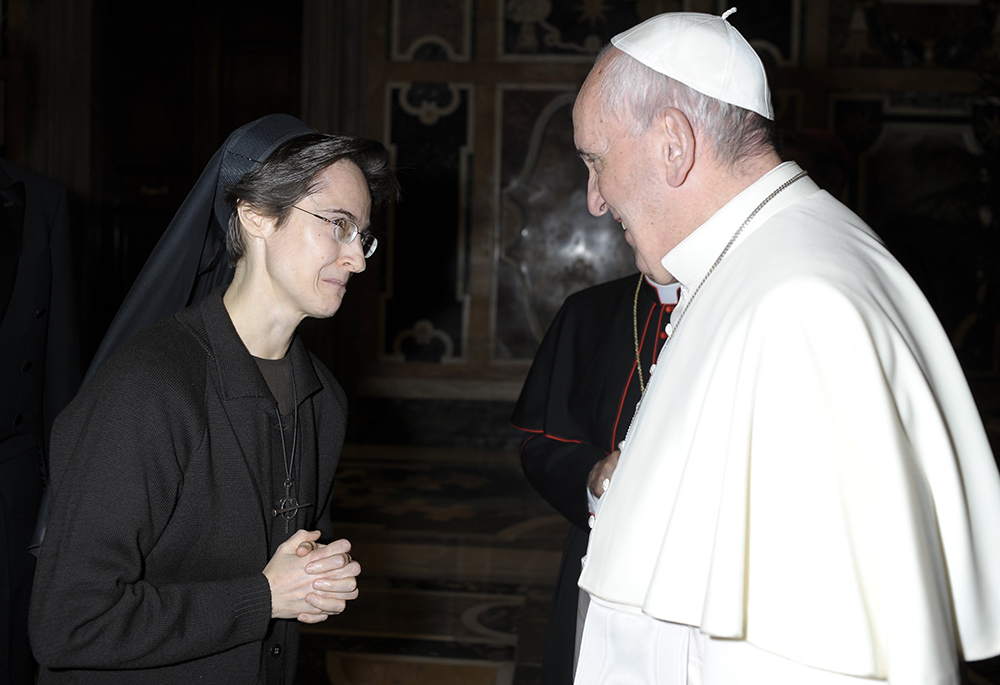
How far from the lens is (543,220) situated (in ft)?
24.2

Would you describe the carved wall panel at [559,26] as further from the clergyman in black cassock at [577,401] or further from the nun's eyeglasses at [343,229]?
the nun's eyeglasses at [343,229]

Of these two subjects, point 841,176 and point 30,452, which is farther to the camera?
point 841,176

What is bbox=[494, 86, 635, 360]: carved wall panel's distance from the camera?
732 centimetres

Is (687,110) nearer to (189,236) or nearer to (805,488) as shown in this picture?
(805,488)

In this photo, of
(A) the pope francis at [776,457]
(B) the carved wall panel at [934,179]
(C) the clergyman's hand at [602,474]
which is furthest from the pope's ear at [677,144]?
(B) the carved wall panel at [934,179]

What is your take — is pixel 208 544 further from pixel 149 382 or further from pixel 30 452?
pixel 30 452

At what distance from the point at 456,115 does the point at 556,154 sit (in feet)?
2.87

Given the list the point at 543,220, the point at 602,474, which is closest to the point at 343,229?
the point at 602,474

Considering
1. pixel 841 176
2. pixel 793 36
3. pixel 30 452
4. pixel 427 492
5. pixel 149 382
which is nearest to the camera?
pixel 149 382

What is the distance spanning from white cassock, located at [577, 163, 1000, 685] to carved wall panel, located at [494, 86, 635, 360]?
5994 mm

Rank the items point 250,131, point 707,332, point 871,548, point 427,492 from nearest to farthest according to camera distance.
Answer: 1. point 871,548
2. point 707,332
3. point 250,131
4. point 427,492

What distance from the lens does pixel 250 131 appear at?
184 centimetres

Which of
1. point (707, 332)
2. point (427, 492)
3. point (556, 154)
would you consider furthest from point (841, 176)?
point (556, 154)

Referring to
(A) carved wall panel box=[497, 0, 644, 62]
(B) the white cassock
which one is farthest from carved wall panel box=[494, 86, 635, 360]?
(B) the white cassock
